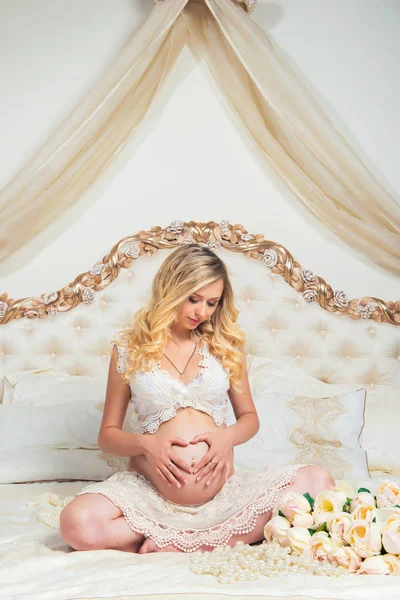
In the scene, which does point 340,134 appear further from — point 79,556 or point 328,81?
point 79,556

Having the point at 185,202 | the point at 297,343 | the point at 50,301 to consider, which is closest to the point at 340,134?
the point at 185,202

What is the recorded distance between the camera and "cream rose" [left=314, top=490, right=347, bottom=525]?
5.56 ft

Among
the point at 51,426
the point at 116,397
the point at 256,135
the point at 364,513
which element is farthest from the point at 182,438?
the point at 256,135

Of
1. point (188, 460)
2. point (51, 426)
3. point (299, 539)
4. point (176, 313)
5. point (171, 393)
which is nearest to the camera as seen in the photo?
point (299, 539)

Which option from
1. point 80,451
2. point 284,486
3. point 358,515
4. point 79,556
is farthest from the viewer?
point 80,451

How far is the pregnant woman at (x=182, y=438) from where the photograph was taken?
6.39 ft

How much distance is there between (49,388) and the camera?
124 inches

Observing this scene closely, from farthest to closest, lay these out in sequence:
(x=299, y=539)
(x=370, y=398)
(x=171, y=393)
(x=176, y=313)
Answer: (x=370, y=398) < (x=176, y=313) < (x=171, y=393) < (x=299, y=539)

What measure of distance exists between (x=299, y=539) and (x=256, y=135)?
2.28 metres

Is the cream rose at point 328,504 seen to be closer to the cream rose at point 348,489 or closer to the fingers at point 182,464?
the cream rose at point 348,489

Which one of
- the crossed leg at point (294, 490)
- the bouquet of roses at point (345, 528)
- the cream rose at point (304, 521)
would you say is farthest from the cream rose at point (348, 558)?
the crossed leg at point (294, 490)

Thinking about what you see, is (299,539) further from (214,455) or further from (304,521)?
(214,455)

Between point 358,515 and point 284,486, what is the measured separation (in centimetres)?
39

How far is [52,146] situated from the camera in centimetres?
324
